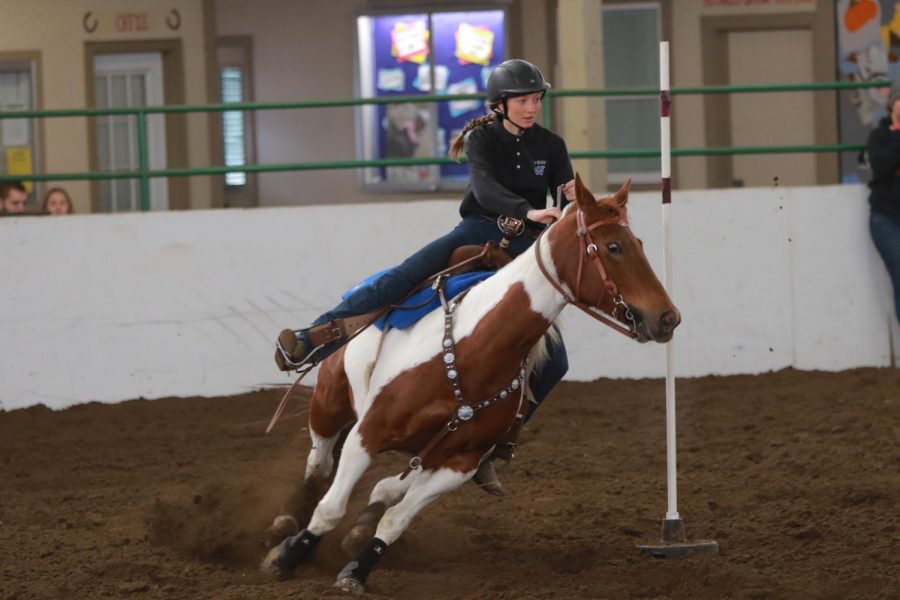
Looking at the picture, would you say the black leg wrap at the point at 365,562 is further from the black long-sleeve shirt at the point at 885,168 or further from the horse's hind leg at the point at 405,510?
the black long-sleeve shirt at the point at 885,168

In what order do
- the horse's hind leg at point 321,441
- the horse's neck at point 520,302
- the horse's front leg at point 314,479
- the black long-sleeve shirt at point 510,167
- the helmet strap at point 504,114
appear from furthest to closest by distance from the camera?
the horse's front leg at point 314,479 < the horse's hind leg at point 321,441 < the helmet strap at point 504,114 < the black long-sleeve shirt at point 510,167 < the horse's neck at point 520,302

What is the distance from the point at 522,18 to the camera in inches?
584

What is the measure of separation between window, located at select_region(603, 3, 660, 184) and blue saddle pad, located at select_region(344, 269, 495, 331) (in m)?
8.52

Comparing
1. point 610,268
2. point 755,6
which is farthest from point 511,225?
point 755,6

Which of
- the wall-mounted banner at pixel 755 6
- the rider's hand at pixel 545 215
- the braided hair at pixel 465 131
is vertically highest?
the wall-mounted banner at pixel 755 6

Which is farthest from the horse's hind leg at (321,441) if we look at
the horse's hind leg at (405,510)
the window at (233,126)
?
the window at (233,126)

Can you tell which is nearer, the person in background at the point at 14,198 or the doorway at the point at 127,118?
the person in background at the point at 14,198

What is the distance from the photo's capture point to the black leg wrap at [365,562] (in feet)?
17.5

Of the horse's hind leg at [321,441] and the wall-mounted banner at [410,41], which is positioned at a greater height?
the wall-mounted banner at [410,41]

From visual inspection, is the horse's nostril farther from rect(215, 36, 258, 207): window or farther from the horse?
rect(215, 36, 258, 207): window

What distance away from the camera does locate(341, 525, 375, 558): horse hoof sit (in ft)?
18.8

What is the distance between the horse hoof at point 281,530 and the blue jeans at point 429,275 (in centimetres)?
95

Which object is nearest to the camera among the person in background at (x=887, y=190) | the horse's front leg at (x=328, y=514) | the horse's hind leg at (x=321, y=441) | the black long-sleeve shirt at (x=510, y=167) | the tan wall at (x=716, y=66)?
the horse's front leg at (x=328, y=514)

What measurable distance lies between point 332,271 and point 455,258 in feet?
13.5
